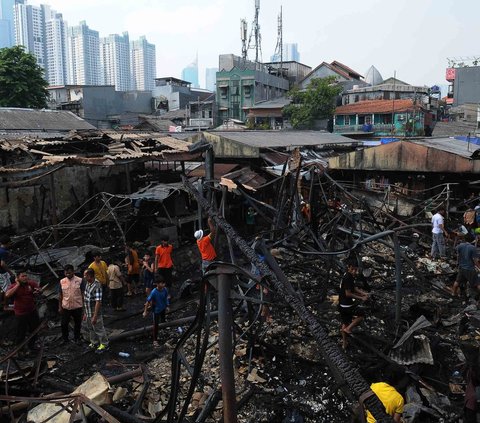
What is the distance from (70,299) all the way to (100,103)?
1568 inches

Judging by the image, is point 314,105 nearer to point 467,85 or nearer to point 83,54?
point 467,85

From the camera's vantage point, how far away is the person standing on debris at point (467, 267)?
32.0ft

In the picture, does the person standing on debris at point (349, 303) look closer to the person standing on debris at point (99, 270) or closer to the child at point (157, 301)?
the child at point (157, 301)

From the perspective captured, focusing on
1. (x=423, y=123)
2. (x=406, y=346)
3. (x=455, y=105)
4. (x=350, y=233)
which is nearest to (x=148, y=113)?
(x=423, y=123)

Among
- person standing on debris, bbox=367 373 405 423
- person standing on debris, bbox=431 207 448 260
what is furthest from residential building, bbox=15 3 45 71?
person standing on debris, bbox=367 373 405 423

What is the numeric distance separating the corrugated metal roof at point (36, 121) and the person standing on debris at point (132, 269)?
9911 millimetres

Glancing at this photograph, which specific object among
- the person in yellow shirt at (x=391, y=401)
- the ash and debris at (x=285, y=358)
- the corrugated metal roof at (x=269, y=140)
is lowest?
the ash and debris at (x=285, y=358)

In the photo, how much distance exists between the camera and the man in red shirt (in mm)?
7543

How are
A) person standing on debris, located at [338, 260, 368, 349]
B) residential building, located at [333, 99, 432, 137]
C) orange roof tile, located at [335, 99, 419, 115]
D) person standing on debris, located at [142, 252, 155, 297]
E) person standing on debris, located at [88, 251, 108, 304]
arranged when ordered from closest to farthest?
person standing on debris, located at [338, 260, 368, 349] → person standing on debris, located at [88, 251, 108, 304] → person standing on debris, located at [142, 252, 155, 297] → residential building, located at [333, 99, 432, 137] → orange roof tile, located at [335, 99, 419, 115]

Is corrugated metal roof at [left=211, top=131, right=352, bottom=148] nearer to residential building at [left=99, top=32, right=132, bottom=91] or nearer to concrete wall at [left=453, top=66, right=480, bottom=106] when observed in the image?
concrete wall at [left=453, top=66, right=480, bottom=106]

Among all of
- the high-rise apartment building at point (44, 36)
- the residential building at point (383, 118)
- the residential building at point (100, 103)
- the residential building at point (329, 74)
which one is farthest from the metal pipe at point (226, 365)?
the high-rise apartment building at point (44, 36)

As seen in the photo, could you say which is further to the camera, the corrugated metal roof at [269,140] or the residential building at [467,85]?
the residential building at [467,85]

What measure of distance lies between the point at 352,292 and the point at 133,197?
7614 mm

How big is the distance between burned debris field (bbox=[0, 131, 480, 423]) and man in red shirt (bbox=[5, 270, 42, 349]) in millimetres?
179
